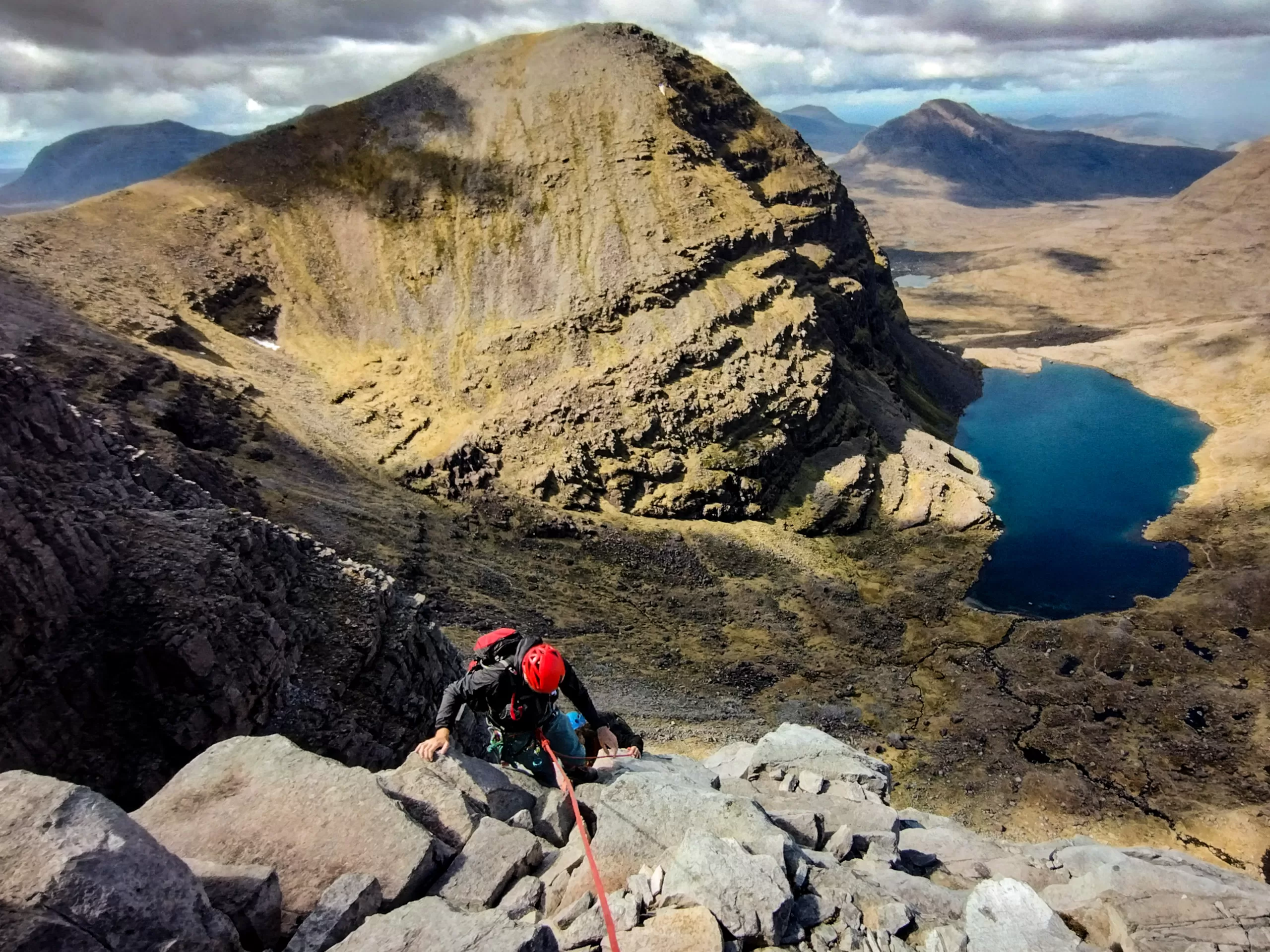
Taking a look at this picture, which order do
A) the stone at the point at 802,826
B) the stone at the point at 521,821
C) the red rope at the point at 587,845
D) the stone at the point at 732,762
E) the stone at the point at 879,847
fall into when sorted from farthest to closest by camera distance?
the stone at the point at 732,762, the stone at the point at 802,826, the stone at the point at 879,847, the stone at the point at 521,821, the red rope at the point at 587,845

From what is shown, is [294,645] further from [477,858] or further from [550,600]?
[550,600]

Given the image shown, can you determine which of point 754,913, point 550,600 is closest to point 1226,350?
point 550,600

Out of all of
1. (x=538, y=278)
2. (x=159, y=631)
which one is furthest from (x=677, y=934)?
(x=538, y=278)

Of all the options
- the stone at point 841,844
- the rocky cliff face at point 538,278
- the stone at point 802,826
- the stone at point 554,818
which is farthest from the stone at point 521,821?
the rocky cliff face at point 538,278

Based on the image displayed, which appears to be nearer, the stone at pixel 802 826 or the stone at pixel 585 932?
the stone at pixel 585 932

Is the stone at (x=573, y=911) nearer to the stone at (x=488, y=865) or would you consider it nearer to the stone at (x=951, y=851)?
the stone at (x=488, y=865)

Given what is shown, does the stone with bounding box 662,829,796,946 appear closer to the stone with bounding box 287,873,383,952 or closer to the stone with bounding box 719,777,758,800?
the stone with bounding box 287,873,383,952

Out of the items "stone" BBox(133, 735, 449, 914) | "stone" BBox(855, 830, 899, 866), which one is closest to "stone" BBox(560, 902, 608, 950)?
"stone" BBox(133, 735, 449, 914)

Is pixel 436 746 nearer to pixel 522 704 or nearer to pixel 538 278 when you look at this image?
pixel 522 704
